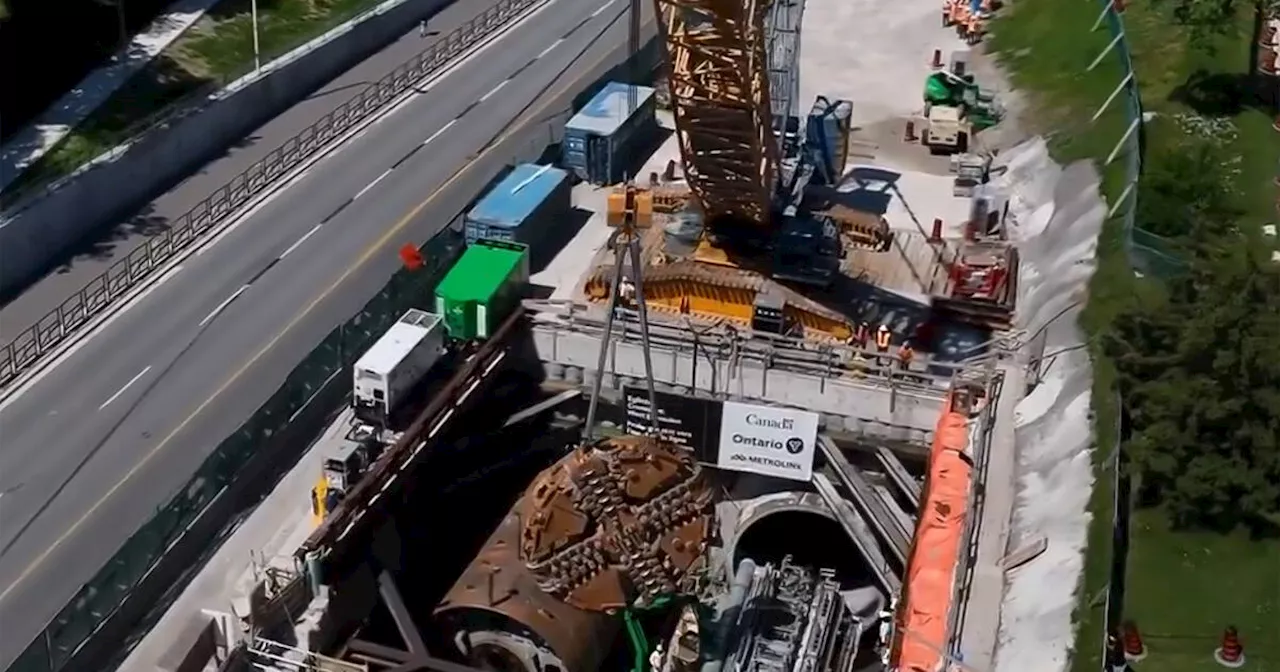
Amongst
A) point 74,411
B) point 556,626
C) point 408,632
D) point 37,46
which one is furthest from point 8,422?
point 37,46

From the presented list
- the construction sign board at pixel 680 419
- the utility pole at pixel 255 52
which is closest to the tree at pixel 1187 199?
the construction sign board at pixel 680 419

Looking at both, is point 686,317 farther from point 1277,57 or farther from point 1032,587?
point 1277,57

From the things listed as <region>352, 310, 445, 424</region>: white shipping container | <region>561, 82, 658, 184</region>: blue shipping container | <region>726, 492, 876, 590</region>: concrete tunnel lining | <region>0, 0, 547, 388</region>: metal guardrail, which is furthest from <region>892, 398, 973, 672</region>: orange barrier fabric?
<region>0, 0, 547, 388</region>: metal guardrail

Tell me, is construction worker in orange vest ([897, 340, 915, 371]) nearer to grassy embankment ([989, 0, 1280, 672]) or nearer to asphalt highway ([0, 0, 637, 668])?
grassy embankment ([989, 0, 1280, 672])

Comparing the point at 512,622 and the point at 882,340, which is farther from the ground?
the point at 882,340

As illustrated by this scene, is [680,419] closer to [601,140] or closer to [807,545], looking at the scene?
[807,545]

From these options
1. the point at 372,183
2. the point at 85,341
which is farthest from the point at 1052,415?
the point at 85,341

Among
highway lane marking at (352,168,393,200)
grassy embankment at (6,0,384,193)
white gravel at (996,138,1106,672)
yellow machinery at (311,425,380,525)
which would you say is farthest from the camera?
highway lane marking at (352,168,393,200)

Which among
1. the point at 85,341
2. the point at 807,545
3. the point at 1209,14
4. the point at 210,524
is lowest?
the point at 807,545
